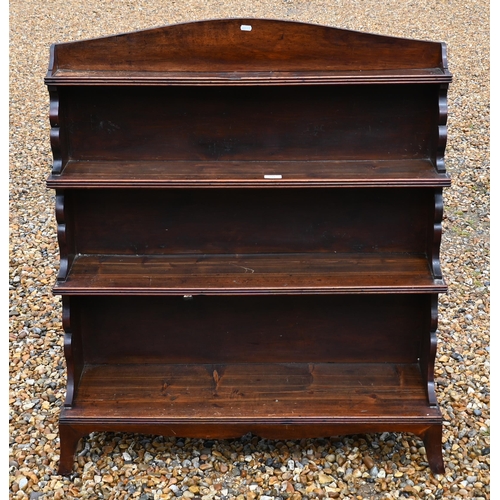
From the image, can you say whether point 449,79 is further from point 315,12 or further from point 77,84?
point 315,12

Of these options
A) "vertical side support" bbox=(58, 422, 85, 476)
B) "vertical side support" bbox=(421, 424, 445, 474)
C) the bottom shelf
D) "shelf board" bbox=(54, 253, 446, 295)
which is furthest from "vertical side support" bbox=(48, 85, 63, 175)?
"vertical side support" bbox=(421, 424, 445, 474)

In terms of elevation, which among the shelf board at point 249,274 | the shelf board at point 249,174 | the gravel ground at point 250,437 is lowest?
the gravel ground at point 250,437

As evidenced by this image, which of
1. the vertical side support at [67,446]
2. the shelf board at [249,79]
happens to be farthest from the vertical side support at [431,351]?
the vertical side support at [67,446]

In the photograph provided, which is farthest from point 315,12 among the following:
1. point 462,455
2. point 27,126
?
point 462,455

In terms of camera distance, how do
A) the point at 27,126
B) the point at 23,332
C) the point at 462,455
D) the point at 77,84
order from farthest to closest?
the point at 27,126 → the point at 23,332 → the point at 462,455 → the point at 77,84

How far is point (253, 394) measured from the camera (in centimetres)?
334

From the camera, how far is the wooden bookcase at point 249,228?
2961 millimetres

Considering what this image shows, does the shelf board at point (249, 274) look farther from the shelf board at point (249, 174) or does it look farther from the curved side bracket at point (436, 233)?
the shelf board at point (249, 174)

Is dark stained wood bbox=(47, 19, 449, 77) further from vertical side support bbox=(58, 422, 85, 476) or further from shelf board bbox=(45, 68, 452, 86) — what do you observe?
vertical side support bbox=(58, 422, 85, 476)

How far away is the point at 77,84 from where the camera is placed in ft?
9.48

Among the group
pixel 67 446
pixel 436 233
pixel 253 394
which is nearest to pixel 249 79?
pixel 436 233

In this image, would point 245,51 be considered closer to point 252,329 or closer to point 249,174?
point 249,174

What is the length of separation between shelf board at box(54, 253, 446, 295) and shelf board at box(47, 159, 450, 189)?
17.9 inches

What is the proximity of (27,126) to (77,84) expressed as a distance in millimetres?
5427
